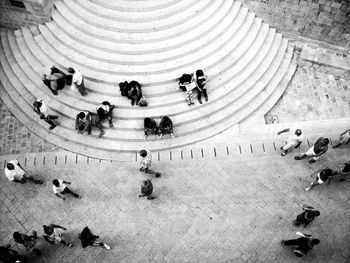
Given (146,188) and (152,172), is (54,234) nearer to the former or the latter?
(146,188)

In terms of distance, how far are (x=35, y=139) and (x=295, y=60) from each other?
1205 centimetres

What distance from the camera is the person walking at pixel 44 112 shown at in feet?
42.7

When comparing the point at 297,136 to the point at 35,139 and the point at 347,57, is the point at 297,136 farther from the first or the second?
the point at 35,139

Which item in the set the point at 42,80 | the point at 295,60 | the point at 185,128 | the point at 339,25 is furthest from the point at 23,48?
the point at 339,25

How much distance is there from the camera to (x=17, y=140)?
14375 millimetres

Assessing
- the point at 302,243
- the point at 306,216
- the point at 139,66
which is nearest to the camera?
the point at 302,243

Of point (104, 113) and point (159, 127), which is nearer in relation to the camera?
point (104, 113)

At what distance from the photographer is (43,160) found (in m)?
13.9

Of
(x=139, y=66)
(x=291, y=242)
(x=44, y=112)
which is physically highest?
(x=139, y=66)

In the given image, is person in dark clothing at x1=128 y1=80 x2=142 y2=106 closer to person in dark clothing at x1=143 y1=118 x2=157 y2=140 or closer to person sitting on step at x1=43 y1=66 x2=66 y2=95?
person in dark clothing at x1=143 y1=118 x2=157 y2=140

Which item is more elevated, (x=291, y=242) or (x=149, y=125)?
(x=149, y=125)

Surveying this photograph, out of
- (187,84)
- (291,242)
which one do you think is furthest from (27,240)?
(291,242)

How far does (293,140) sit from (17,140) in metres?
11.0

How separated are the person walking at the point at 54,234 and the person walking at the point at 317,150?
9.27 metres
